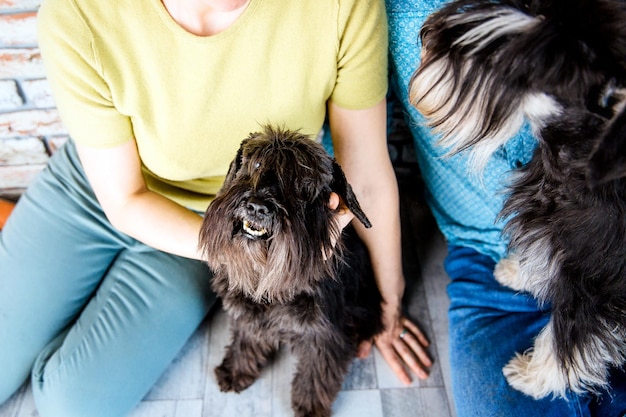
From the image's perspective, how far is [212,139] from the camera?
1.46 m

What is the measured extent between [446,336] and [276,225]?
3.69ft

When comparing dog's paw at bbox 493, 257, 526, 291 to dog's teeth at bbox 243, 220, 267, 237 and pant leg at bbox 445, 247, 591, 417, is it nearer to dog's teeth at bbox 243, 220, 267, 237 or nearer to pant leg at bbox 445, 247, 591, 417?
pant leg at bbox 445, 247, 591, 417

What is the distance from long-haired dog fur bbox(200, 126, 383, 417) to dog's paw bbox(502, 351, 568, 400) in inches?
19.3

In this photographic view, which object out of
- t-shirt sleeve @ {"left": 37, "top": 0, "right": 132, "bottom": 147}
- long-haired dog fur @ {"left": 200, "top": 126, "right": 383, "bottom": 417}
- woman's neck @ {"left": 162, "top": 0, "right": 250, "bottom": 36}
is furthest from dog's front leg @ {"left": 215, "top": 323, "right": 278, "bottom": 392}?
woman's neck @ {"left": 162, "top": 0, "right": 250, "bottom": 36}

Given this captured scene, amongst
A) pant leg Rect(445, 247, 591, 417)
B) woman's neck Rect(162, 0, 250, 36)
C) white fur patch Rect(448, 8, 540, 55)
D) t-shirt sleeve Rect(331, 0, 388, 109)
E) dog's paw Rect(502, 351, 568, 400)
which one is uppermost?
white fur patch Rect(448, 8, 540, 55)

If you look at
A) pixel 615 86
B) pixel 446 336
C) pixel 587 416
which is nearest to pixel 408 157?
pixel 446 336

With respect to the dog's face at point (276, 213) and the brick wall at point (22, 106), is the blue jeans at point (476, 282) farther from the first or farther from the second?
the brick wall at point (22, 106)

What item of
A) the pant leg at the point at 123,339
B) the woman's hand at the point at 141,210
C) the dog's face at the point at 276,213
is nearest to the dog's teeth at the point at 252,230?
the dog's face at the point at 276,213

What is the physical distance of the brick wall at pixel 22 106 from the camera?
174 cm

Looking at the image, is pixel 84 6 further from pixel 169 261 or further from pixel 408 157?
pixel 408 157

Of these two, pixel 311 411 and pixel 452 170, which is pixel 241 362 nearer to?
pixel 311 411

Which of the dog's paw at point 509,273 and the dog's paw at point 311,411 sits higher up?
the dog's paw at point 509,273

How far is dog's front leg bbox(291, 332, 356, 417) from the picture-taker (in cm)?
160

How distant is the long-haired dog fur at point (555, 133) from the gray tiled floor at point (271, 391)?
1.36 feet
